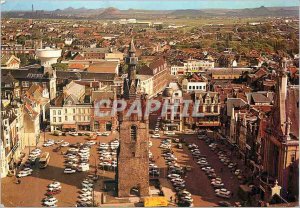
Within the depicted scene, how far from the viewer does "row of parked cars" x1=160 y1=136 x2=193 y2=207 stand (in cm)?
1648

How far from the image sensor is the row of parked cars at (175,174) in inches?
649

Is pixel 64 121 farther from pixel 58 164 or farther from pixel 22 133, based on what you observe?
pixel 58 164

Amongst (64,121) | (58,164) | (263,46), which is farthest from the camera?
(263,46)

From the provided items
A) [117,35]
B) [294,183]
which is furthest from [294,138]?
[117,35]

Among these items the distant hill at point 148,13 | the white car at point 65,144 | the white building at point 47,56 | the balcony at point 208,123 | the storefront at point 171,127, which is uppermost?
the distant hill at point 148,13

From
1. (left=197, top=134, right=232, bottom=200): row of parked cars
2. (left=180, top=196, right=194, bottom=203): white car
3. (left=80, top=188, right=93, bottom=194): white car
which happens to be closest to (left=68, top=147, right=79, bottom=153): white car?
(left=80, top=188, right=93, bottom=194): white car

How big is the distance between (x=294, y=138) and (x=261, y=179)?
1.76m

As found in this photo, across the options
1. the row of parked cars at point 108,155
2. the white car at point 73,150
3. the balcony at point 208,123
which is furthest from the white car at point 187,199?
the balcony at point 208,123

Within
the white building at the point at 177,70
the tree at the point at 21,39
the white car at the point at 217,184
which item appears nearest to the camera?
the white car at the point at 217,184

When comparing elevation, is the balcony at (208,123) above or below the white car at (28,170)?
above

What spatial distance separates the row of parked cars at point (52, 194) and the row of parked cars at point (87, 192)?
83 centimetres

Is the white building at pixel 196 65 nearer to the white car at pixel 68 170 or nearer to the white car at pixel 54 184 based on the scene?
the white car at pixel 68 170

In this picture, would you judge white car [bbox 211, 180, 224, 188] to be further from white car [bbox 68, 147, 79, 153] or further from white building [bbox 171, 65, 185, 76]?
white building [bbox 171, 65, 185, 76]

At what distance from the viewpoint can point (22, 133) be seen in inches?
896
